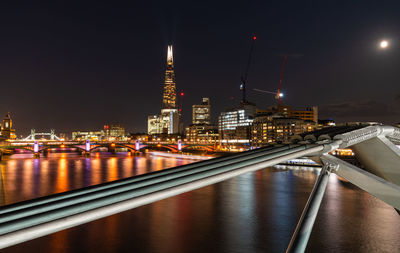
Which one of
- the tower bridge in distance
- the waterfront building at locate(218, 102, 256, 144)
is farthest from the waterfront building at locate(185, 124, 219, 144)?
the tower bridge in distance

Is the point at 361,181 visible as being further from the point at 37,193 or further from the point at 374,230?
the point at 37,193

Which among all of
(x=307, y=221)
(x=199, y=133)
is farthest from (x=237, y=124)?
(x=307, y=221)

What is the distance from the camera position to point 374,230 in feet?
49.3

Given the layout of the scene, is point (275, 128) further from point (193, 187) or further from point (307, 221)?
point (193, 187)

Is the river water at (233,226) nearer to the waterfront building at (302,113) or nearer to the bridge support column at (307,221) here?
the bridge support column at (307,221)

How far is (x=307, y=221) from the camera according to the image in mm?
2381

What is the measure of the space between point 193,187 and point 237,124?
135m

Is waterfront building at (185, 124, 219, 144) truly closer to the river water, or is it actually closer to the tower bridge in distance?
the river water

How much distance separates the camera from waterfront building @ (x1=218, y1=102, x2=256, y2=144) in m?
124

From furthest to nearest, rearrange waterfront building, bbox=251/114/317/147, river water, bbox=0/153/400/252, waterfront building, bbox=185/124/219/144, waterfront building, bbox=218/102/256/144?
1. waterfront building, bbox=185/124/219/144
2. waterfront building, bbox=218/102/256/144
3. waterfront building, bbox=251/114/317/147
4. river water, bbox=0/153/400/252

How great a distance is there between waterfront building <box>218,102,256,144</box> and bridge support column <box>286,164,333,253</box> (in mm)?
117920

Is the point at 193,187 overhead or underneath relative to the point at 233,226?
overhead

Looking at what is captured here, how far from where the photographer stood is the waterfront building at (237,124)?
124 metres

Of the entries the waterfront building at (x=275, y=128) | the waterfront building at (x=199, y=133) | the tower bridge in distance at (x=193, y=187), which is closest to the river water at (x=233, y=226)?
the tower bridge in distance at (x=193, y=187)
